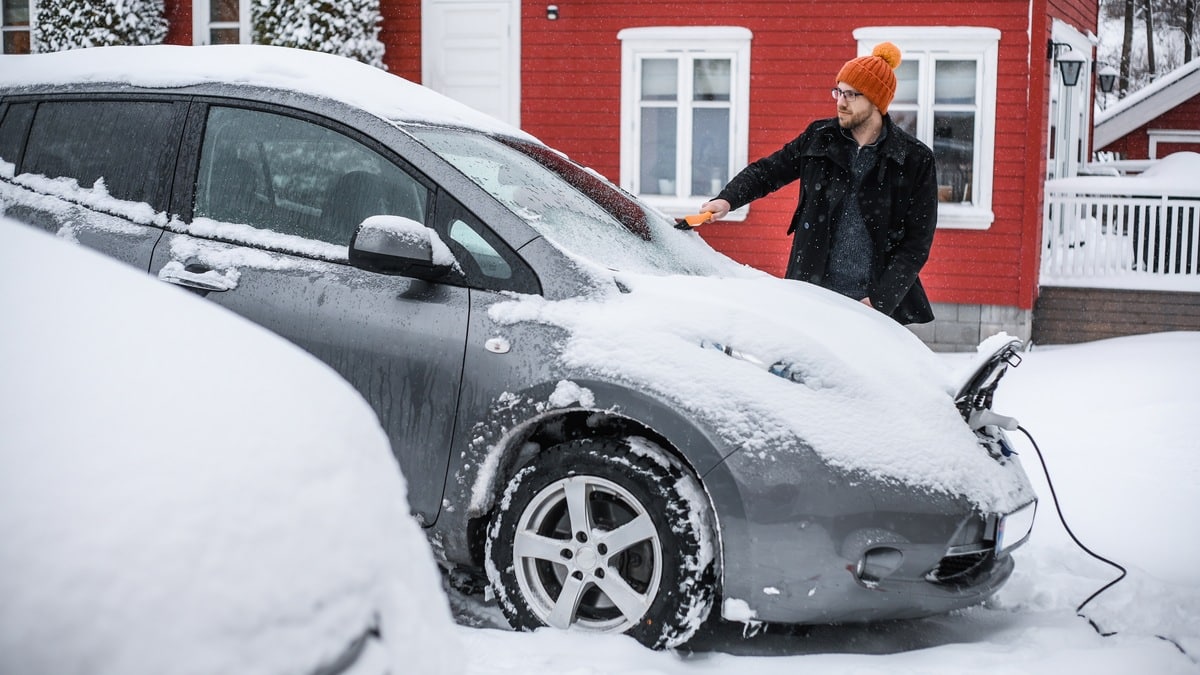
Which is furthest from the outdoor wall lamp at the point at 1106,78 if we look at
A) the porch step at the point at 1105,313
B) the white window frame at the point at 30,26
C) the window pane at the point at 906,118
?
the white window frame at the point at 30,26

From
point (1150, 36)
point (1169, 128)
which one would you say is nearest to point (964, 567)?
point (1169, 128)

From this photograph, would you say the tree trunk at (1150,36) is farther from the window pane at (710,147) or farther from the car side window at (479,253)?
the car side window at (479,253)

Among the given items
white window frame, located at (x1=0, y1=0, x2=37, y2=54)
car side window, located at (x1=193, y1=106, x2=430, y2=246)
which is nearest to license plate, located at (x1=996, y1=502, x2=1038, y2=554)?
car side window, located at (x1=193, y1=106, x2=430, y2=246)

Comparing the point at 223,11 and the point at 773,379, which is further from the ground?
the point at 223,11

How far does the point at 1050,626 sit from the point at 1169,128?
800 inches

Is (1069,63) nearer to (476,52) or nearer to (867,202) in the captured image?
(476,52)

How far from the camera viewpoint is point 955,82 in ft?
37.5

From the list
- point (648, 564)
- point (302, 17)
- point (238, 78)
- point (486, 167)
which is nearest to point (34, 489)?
point (648, 564)

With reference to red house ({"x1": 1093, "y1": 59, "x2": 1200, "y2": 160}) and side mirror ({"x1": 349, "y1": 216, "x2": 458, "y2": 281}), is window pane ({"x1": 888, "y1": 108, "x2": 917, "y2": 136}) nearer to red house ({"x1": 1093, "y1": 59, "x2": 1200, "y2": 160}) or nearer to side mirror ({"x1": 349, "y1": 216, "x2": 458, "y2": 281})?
side mirror ({"x1": 349, "y1": 216, "x2": 458, "y2": 281})

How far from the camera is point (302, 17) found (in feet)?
40.4

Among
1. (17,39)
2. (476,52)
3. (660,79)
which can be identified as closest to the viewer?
(660,79)

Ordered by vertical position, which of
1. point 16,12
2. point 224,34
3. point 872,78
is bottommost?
point 872,78

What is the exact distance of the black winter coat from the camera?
488 cm

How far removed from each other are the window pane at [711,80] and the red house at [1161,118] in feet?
38.9
